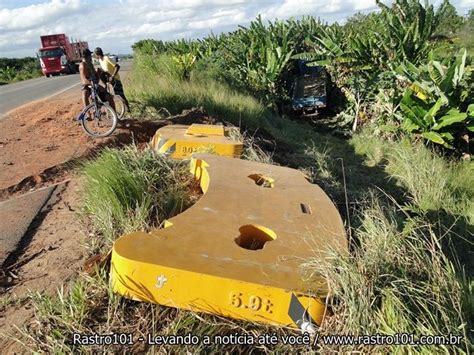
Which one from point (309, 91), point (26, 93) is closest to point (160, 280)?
point (309, 91)

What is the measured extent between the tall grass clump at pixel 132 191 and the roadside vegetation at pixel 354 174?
0.05 feet

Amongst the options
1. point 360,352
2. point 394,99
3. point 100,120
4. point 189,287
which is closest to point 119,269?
point 189,287

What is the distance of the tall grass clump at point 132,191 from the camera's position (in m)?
3.59

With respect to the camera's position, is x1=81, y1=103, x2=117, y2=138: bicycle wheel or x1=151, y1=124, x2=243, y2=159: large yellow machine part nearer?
x1=151, y1=124, x2=243, y2=159: large yellow machine part

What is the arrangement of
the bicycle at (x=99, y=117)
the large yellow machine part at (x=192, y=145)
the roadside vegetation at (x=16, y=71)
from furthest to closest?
the roadside vegetation at (x=16, y=71) → the bicycle at (x=99, y=117) → the large yellow machine part at (x=192, y=145)

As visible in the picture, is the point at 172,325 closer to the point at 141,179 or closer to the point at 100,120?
the point at 141,179

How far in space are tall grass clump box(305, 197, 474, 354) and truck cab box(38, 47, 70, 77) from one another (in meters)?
35.4

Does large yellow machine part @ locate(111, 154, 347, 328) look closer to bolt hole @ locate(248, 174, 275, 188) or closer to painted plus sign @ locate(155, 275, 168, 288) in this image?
painted plus sign @ locate(155, 275, 168, 288)

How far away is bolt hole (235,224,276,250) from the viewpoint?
3158mm

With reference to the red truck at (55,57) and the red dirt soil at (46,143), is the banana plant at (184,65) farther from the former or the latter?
the red truck at (55,57)

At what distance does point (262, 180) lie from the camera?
14.3ft

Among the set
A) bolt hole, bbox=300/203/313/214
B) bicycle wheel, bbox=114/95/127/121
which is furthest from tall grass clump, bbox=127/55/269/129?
bolt hole, bbox=300/203/313/214

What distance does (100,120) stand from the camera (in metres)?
7.44

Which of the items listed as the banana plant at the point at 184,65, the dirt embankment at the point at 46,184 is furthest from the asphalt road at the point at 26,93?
the banana plant at the point at 184,65
